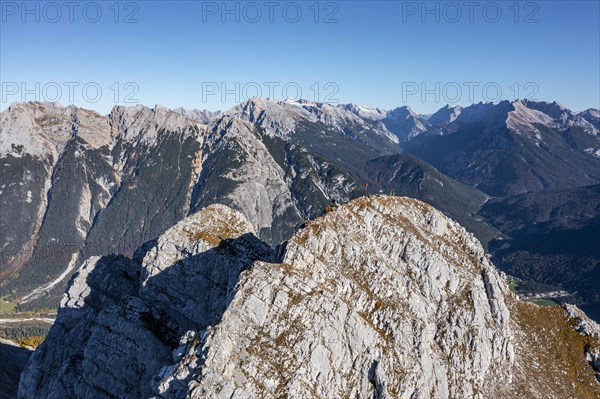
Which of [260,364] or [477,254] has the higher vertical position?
[477,254]

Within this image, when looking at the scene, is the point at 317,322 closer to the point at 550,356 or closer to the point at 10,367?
the point at 550,356

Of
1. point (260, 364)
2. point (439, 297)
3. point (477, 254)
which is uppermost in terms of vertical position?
point (477, 254)

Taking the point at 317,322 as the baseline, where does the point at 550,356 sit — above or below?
below

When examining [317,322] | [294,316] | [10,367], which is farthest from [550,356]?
[10,367]

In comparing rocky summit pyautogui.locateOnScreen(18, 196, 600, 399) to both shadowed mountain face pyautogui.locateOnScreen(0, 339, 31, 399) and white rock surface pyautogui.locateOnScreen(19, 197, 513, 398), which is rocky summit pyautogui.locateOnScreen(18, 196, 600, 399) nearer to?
white rock surface pyautogui.locateOnScreen(19, 197, 513, 398)

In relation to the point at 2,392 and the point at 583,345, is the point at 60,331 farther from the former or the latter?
the point at 583,345

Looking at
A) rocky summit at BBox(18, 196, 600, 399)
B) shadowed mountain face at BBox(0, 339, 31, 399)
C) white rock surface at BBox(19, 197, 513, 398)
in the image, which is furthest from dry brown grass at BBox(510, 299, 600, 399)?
shadowed mountain face at BBox(0, 339, 31, 399)

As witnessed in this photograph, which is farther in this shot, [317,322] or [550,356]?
[550,356]

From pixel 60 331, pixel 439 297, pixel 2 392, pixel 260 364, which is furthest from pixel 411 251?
pixel 2 392
